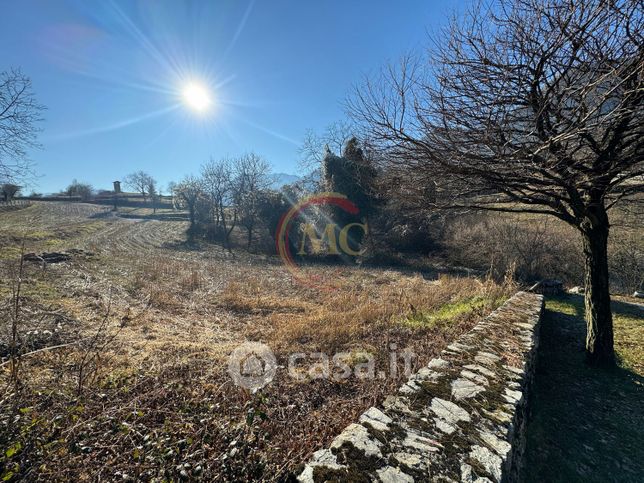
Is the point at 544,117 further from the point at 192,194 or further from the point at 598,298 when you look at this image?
the point at 192,194

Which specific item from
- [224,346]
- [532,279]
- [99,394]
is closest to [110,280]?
[224,346]

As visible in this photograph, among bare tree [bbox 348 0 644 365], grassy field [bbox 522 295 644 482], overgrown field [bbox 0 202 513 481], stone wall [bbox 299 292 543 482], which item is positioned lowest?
grassy field [bbox 522 295 644 482]

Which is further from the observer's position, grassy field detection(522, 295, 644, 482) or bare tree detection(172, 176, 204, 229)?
bare tree detection(172, 176, 204, 229)

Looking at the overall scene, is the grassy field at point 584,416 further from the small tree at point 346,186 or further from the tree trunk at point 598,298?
the small tree at point 346,186

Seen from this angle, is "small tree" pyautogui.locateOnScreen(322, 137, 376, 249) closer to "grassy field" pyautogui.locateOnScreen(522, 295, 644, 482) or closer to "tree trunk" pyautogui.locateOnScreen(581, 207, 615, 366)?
"grassy field" pyautogui.locateOnScreen(522, 295, 644, 482)

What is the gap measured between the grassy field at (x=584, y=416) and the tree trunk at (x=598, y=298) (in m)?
0.24

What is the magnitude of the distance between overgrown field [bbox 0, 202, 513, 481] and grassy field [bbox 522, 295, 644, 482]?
1.22 meters

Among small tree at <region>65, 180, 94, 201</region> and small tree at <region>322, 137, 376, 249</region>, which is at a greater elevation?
small tree at <region>65, 180, 94, 201</region>

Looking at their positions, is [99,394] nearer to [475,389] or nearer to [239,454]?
[239,454]

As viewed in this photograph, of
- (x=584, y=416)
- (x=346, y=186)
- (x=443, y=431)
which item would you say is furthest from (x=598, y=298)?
(x=346, y=186)

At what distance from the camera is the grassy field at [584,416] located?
2383mm

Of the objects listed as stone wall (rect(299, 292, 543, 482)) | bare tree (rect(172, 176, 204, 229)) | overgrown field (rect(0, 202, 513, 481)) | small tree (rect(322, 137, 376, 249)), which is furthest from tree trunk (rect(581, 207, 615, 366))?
bare tree (rect(172, 176, 204, 229))

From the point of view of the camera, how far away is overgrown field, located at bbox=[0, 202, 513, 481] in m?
1.93

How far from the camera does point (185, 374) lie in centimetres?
354
